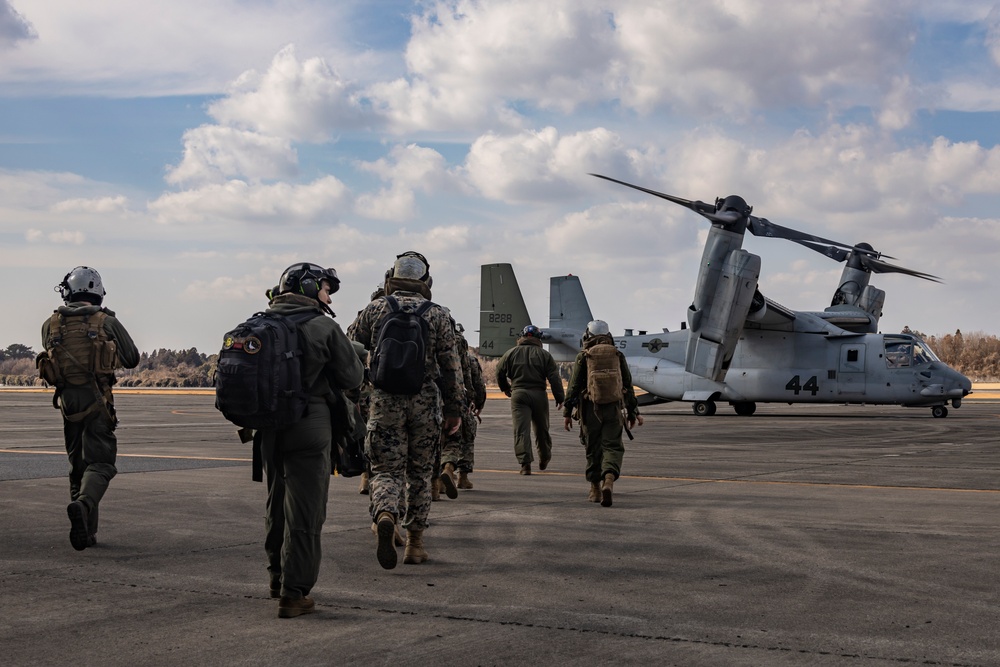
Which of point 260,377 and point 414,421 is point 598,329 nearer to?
point 414,421

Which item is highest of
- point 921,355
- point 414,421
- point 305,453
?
point 921,355

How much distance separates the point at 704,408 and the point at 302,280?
92.2 ft

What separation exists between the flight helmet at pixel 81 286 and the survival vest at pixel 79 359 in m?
0.25

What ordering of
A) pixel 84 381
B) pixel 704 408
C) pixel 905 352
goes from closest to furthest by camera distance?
pixel 84 381
pixel 905 352
pixel 704 408

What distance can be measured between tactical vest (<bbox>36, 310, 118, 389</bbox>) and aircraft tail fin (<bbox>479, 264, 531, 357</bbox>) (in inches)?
1156

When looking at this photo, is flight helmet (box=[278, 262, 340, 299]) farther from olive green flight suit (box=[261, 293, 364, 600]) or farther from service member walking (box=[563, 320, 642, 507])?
service member walking (box=[563, 320, 642, 507])

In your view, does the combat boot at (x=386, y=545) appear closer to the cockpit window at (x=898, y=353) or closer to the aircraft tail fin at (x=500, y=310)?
the cockpit window at (x=898, y=353)

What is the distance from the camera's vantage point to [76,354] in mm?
8164

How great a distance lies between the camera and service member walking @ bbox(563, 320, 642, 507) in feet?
34.7

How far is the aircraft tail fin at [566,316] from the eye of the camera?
122 ft

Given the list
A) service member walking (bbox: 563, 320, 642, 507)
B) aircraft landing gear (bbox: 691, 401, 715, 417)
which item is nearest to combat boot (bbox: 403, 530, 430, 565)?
service member walking (bbox: 563, 320, 642, 507)

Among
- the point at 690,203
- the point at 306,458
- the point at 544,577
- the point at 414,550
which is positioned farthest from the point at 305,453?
the point at 690,203

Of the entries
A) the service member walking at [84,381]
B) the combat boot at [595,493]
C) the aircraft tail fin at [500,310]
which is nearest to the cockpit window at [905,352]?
the aircraft tail fin at [500,310]

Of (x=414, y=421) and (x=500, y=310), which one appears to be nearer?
(x=414, y=421)
